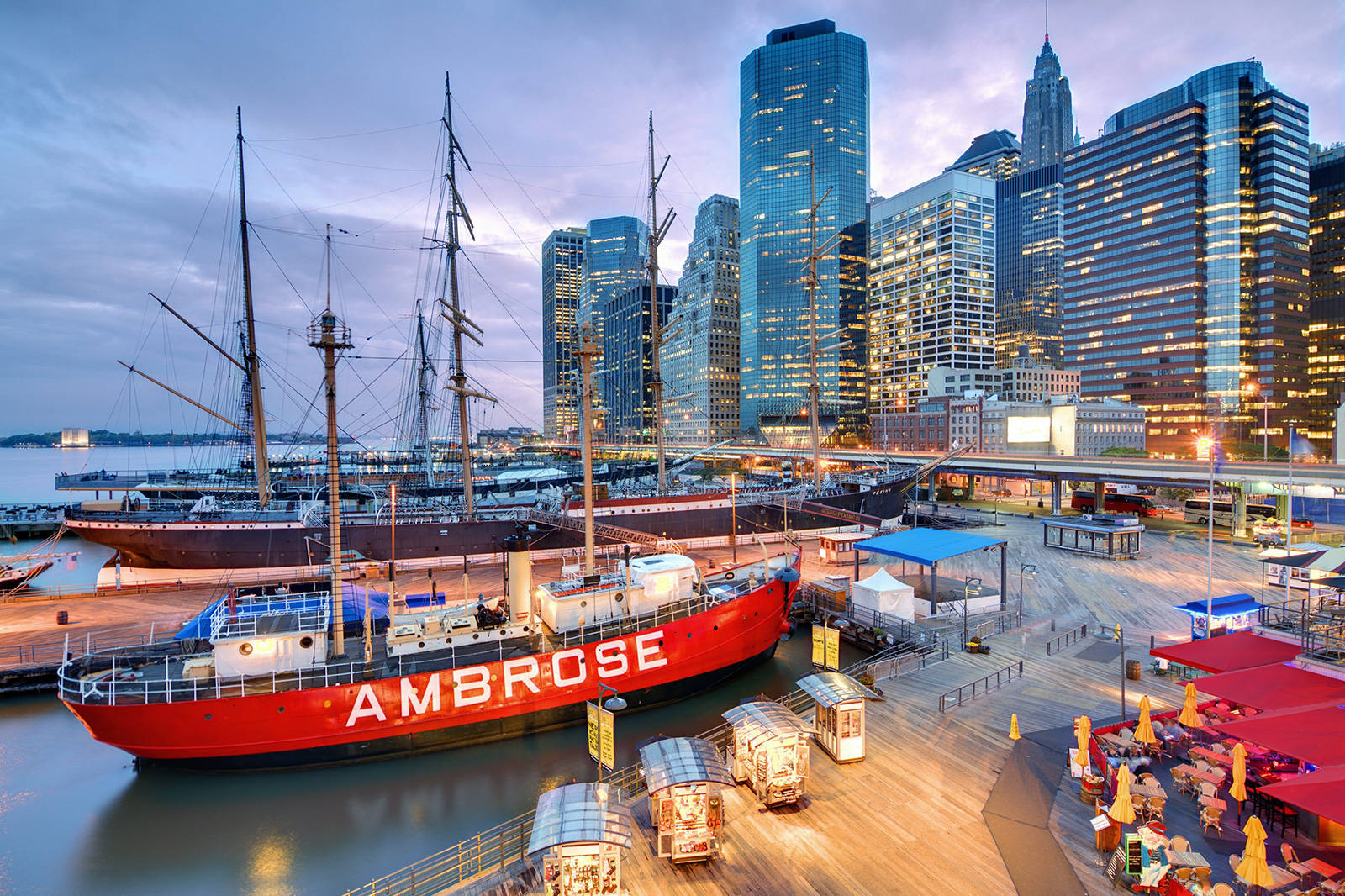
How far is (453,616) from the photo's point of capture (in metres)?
19.0

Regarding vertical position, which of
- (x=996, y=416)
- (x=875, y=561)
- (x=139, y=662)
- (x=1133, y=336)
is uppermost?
(x=1133, y=336)

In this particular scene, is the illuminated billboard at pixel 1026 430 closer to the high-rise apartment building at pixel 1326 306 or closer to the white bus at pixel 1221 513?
the white bus at pixel 1221 513

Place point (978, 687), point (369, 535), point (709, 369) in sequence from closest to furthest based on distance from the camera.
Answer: point (978, 687)
point (369, 535)
point (709, 369)

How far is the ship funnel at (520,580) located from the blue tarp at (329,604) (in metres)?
4.21

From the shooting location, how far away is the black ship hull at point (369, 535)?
120ft

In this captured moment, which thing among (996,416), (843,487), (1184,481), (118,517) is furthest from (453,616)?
(996,416)

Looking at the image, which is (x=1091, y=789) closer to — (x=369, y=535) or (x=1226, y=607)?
(x=1226, y=607)

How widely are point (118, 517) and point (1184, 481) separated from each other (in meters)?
79.2

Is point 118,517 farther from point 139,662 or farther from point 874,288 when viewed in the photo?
point 874,288

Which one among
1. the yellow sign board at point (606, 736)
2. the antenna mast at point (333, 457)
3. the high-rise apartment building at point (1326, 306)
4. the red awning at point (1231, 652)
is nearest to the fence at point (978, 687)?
the red awning at point (1231, 652)

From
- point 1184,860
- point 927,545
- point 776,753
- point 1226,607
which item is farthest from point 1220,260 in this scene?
point 776,753

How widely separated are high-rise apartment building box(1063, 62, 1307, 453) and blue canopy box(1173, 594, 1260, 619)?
445 feet

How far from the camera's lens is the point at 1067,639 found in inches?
849

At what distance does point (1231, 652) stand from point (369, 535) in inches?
1618
